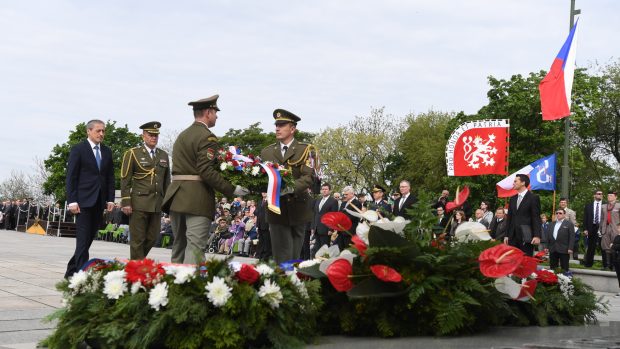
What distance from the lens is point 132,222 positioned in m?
10.1

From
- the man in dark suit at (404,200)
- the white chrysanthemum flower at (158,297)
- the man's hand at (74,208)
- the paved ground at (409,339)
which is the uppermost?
the man in dark suit at (404,200)

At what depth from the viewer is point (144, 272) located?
5098mm

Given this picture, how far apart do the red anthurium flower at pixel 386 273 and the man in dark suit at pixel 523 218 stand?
682 cm

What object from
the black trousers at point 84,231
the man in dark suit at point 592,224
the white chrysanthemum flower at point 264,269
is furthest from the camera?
the man in dark suit at point 592,224

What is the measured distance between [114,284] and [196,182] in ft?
9.07

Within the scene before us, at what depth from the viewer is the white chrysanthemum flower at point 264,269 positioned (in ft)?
17.1

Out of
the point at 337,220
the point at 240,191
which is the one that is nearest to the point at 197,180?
the point at 240,191

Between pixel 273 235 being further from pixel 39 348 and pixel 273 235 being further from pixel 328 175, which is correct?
pixel 328 175

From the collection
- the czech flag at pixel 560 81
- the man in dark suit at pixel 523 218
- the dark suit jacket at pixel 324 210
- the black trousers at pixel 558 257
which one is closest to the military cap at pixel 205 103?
the man in dark suit at pixel 523 218

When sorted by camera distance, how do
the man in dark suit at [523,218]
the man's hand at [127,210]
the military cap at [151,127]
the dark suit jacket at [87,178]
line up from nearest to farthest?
the dark suit jacket at [87,178], the man's hand at [127,210], the military cap at [151,127], the man in dark suit at [523,218]

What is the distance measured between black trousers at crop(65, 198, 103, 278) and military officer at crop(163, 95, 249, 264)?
6.45ft

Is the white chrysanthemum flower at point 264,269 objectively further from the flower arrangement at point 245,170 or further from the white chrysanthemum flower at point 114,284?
the flower arrangement at point 245,170

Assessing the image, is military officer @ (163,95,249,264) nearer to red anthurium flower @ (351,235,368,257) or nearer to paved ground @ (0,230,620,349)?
paved ground @ (0,230,620,349)

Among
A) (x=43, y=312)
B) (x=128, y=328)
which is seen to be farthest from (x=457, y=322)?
(x=43, y=312)
